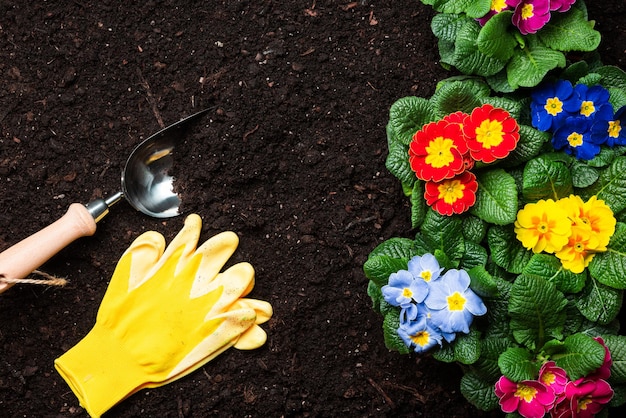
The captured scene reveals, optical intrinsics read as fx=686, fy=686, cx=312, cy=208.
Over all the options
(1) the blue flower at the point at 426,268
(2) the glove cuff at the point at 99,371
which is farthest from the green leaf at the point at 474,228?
(2) the glove cuff at the point at 99,371

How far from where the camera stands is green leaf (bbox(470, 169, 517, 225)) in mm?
1343

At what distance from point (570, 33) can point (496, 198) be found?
15.0 inches

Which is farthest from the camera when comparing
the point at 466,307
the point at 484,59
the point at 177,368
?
the point at 177,368

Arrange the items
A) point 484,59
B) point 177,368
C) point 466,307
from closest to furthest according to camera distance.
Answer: point 466,307 → point 484,59 → point 177,368

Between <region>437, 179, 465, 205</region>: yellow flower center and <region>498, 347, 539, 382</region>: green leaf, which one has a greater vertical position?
<region>437, 179, 465, 205</region>: yellow flower center

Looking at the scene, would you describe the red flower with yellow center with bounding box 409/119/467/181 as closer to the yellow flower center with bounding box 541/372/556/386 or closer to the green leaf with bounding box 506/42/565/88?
the green leaf with bounding box 506/42/565/88

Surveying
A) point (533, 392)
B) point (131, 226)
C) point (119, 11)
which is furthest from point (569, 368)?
point (119, 11)

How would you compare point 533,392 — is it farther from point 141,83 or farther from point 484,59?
point 141,83

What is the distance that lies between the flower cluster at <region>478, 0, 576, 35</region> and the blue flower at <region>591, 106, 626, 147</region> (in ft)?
0.75

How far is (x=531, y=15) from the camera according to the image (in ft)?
4.53

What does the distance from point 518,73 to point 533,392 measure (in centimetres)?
63

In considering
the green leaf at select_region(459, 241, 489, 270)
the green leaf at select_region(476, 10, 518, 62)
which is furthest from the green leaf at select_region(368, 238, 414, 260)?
the green leaf at select_region(476, 10, 518, 62)

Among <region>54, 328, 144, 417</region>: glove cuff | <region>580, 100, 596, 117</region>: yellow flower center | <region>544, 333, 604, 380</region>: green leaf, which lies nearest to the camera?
<region>544, 333, 604, 380</region>: green leaf

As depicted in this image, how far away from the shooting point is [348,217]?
1.57m
